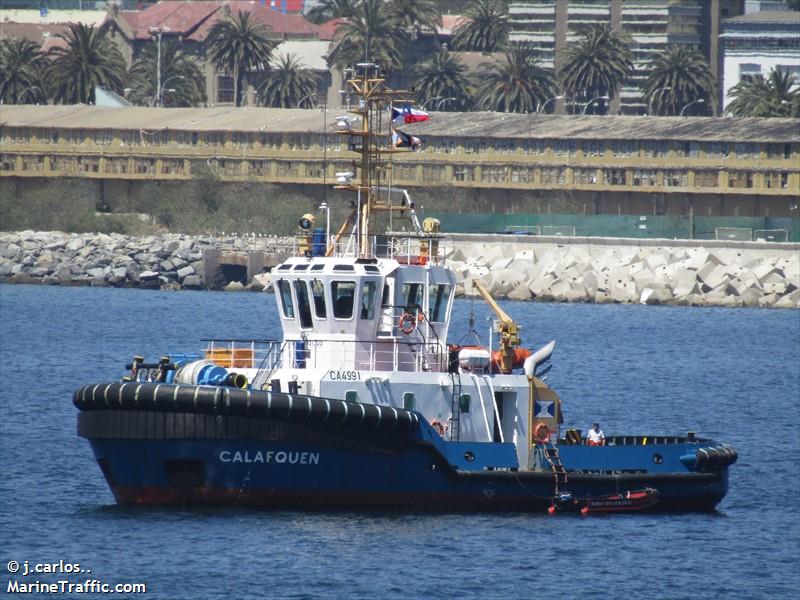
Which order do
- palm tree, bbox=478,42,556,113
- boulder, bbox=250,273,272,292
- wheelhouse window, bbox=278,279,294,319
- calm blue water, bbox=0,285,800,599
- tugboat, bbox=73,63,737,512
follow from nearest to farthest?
calm blue water, bbox=0,285,800,599
tugboat, bbox=73,63,737,512
wheelhouse window, bbox=278,279,294,319
boulder, bbox=250,273,272,292
palm tree, bbox=478,42,556,113

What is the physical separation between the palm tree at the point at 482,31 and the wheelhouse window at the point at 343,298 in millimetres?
130644

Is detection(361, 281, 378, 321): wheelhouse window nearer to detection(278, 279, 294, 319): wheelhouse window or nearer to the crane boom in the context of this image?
detection(278, 279, 294, 319): wheelhouse window

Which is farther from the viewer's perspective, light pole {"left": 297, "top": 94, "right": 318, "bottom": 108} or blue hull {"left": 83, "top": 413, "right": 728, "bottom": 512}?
light pole {"left": 297, "top": 94, "right": 318, "bottom": 108}

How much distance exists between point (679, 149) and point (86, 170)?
38.8 meters

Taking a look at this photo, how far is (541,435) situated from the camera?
36594 mm

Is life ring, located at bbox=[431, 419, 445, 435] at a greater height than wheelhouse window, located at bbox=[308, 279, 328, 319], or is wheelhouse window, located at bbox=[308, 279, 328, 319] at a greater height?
wheelhouse window, located at bbox=[308, 279, 328, 319]

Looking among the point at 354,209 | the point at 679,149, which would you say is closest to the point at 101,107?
the point at 679,149

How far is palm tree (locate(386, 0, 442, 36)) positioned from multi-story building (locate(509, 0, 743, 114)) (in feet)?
40.4

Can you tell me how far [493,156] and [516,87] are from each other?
973 inches

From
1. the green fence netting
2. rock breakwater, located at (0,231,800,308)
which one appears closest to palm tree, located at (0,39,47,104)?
rock breakwater, located at (0,231,800,308)

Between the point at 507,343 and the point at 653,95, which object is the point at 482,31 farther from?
the point at 507,343

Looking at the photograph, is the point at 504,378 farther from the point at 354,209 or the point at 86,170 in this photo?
the point at 86,170

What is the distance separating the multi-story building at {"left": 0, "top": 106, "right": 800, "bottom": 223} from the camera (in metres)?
116

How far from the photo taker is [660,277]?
10431 centimetres
